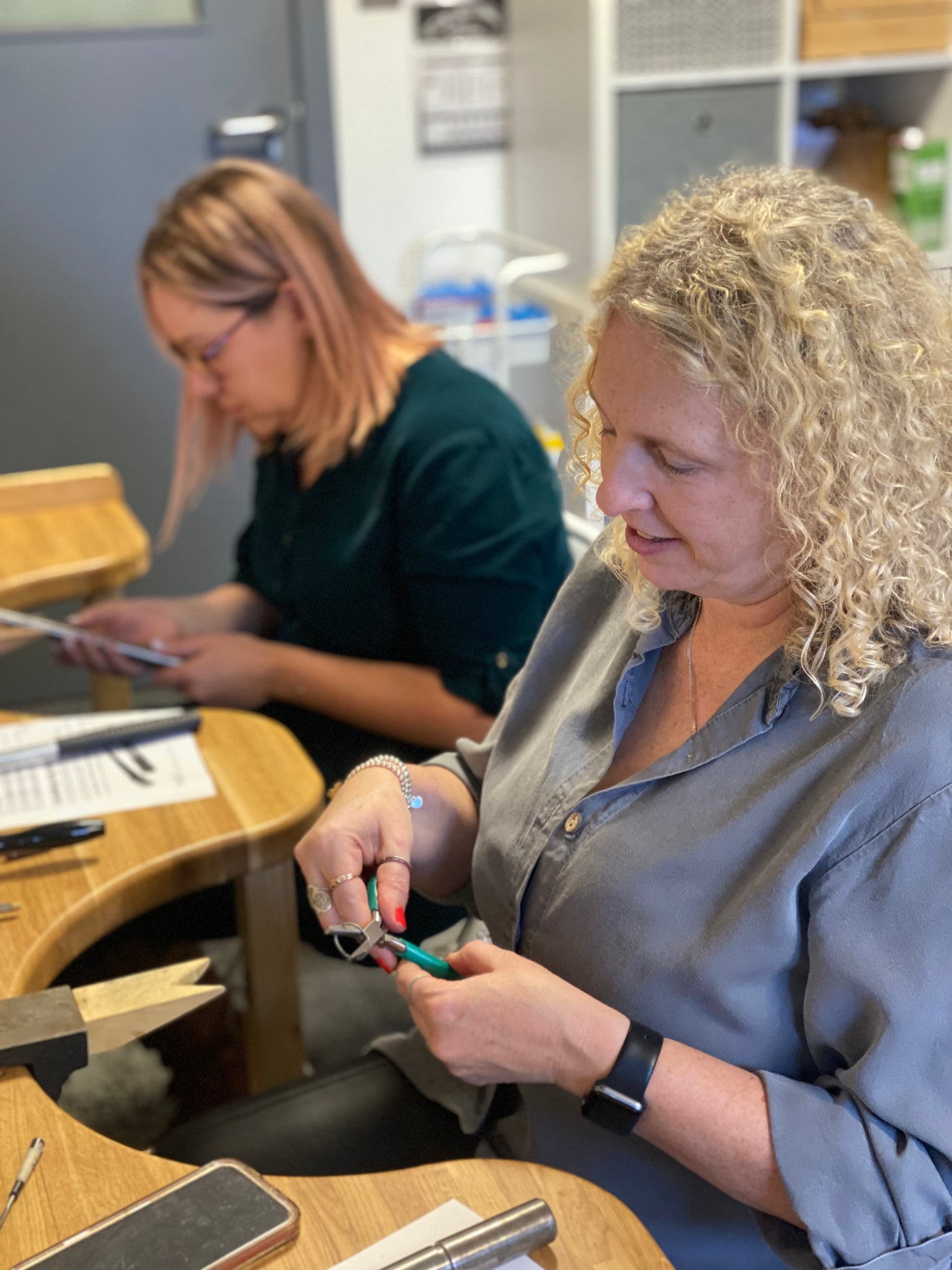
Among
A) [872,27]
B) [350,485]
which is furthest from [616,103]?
[350,485]

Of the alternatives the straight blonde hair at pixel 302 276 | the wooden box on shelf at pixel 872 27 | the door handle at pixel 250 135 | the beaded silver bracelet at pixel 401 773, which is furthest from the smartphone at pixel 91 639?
the wooden box on shelf at pixel 872 27

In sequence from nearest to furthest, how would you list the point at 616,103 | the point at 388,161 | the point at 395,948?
the point at 395,948, the point at 616,103, the point at 388,161

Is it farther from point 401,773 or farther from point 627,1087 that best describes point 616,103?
point 627,1087

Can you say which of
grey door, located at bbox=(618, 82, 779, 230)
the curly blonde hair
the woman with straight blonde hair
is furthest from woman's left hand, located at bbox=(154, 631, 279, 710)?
grey door, located at bbox=(618, 82, 779, 230)

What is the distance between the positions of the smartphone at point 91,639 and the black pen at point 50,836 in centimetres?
56

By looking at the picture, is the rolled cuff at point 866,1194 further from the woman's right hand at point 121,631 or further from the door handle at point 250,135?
the door handle at point 250,135

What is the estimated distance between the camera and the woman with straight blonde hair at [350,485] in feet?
5.24

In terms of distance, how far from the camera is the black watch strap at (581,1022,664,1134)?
82 centimetres

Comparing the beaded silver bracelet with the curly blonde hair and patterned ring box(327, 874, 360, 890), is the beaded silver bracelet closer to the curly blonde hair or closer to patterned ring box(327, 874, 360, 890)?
patterned ring box(327, 874, 360, 890)

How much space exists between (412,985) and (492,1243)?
0.20 meters

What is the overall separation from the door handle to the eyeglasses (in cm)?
132

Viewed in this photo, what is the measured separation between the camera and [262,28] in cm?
280

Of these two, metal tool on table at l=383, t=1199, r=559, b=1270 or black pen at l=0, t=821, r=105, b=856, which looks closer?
metal tool on table at l=383, t=1199, r=559, b=1270

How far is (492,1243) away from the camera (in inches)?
28.6
